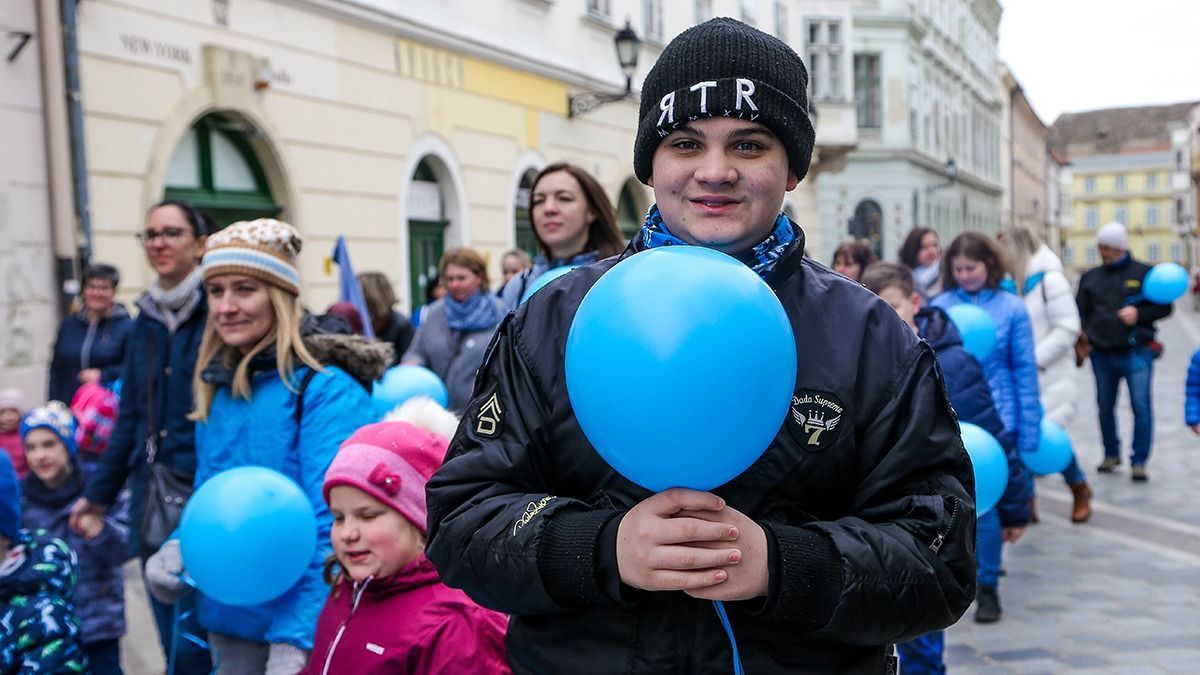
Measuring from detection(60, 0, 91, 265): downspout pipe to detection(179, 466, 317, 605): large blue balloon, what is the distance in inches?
226

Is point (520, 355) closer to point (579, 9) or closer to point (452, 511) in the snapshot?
point (452, 511)

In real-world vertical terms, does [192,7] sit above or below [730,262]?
above

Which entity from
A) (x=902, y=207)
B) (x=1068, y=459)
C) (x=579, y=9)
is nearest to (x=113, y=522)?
(x=1068, y=459)

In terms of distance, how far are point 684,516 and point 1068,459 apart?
6.47m

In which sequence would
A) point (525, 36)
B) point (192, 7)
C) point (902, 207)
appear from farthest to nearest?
point (902, 207), point (525, 36), point (192, 7)

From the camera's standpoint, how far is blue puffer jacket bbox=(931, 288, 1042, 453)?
612 centimetres

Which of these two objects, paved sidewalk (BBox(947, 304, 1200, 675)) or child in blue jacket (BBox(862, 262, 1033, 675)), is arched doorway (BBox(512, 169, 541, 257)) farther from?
child in blue jacket (BBox(862, 262, 1033, 675))

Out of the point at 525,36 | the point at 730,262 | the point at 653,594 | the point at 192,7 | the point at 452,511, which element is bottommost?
the point at 653,594

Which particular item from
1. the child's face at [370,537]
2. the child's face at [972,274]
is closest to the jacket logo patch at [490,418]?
the child's face at [370,537]

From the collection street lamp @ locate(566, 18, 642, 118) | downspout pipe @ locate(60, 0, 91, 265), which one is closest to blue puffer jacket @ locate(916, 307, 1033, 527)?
downspout pipe @ locate(60, 0, 91, 265)

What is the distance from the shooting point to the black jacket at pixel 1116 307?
32.1ft

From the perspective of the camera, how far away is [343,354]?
3527 mm

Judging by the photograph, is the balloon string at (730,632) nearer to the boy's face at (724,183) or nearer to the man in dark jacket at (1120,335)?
the boy's face at (724,183)

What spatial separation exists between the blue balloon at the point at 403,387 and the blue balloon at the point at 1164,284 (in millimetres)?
6886
